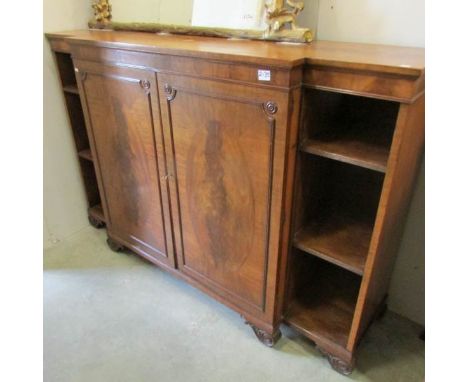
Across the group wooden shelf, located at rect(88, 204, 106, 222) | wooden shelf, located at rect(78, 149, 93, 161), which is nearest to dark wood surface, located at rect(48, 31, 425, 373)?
wooden shelf, located at rect(78, 149, 93, 161)

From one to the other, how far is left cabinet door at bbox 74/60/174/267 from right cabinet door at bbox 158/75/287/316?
0.29 feet

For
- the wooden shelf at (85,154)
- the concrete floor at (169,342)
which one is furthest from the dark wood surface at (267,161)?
the wooden shelf at (85,154)

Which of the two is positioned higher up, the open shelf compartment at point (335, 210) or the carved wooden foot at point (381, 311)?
the open shelf compartment at point (335, 210)

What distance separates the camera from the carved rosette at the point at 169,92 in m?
1.23

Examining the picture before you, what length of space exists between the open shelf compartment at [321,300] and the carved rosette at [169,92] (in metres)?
0.76

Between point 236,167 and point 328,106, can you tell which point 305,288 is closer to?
point 236,167

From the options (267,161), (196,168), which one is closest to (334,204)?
(267,161)

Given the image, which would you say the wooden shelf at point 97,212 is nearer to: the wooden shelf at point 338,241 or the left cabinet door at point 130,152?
the left cabinet door at point 130,152

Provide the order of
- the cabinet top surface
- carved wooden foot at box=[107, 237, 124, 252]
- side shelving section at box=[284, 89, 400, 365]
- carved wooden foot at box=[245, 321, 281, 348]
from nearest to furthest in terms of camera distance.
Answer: the cabinet top surface, side shelving section at box=[284, 89, 400, 365], carved wooden foot at box=[245, 321, 281, 348], carved wooden foot at box=[107, 237, 124, 252]

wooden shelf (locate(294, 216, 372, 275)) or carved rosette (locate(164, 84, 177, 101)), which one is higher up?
carved rosette (locate(164, 84, 177, 101))

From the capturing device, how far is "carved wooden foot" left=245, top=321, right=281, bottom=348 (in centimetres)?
144

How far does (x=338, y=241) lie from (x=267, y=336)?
0.53m

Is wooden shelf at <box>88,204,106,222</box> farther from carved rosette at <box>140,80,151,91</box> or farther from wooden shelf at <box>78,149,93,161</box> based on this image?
carved rosette at <box>140,80,151,91</box>
